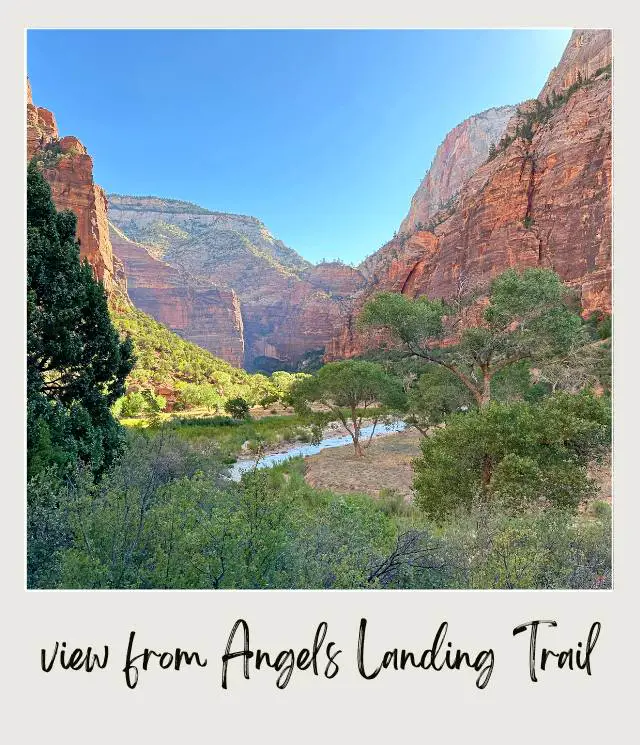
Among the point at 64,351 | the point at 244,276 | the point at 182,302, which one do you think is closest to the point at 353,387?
the point at 64,351

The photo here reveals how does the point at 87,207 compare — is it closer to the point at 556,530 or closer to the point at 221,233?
the point at 556,530

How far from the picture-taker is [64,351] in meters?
5.13

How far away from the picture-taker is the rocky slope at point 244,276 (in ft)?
280

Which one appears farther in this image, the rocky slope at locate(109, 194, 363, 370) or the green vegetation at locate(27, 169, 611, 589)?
A: the rocky slope at locate(109, 194, 363, 370)

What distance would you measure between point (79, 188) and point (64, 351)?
42274 mm

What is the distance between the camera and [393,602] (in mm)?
2555

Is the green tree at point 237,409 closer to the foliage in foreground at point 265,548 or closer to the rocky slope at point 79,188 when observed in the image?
the rocky slope at point 79,188

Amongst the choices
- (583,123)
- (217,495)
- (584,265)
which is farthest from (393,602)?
(583,123)

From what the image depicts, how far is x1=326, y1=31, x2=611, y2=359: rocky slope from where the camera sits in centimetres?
3148

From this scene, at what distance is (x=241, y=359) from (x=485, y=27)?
87.7m

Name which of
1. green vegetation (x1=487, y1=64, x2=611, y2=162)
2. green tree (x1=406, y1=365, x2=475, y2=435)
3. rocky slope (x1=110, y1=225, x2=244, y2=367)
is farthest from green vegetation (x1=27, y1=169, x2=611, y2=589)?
rocky slope (x1=110, y1=225, x2=244, y2=367)

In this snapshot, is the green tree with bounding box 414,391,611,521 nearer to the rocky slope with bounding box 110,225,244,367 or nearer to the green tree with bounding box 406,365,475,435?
the green tree with bounding box 406,365,475,435

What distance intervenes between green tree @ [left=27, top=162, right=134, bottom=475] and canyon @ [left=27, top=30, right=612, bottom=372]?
15.6 ft

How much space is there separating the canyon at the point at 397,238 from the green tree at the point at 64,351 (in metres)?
4.76
